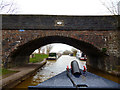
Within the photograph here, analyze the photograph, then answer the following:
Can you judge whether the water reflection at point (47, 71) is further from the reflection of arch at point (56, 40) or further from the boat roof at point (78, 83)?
the boat roof at point (78, 83)

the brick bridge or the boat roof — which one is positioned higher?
the brick bridge

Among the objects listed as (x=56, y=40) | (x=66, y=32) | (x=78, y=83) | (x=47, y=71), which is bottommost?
(x=47, y=71)

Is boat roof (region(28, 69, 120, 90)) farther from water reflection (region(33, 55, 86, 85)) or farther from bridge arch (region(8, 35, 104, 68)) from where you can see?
bridge arch (region(8, 35, 104, 68))

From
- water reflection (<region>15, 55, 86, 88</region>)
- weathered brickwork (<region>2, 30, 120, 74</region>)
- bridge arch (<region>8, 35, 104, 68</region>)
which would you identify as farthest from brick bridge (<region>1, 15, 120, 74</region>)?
water reflection (<region>15, 55, 86, 88</region>)

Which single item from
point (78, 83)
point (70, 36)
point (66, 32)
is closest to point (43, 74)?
point (70, 36)

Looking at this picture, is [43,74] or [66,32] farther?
[43,74]

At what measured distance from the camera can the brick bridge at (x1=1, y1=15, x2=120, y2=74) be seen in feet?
26.2

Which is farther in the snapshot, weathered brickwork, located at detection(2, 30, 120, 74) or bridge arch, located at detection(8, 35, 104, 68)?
bridge arch, located at detection(8, 35, 104, 68)

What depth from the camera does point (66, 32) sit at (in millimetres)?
8047

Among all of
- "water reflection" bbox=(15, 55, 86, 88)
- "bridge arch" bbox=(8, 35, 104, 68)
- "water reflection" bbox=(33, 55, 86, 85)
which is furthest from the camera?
"bridge arch" bbox=(8, 35, 104, 68)

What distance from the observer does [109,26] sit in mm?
8312

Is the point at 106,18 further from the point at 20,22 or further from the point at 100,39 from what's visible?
the point at 20,22

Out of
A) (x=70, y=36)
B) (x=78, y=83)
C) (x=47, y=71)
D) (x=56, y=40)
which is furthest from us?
(x=56, y=40)

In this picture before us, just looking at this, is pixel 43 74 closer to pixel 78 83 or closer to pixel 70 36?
pixel 70 36
